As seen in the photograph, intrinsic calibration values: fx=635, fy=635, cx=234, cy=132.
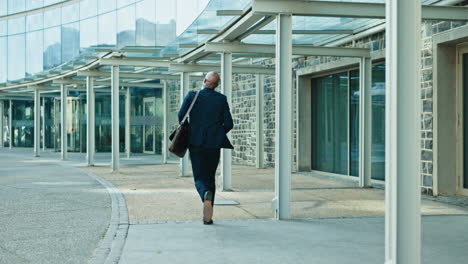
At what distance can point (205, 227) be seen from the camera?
726 centimetres

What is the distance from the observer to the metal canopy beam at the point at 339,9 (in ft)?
26.3

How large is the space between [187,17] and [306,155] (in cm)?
726

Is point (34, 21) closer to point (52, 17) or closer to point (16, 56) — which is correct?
point (52, 17)

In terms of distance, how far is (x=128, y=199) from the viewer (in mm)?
10219

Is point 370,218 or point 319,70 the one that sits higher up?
point 319,70

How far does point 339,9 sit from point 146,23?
651 inches

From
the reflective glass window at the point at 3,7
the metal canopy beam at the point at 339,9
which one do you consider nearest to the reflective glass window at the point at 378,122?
the metal canopy beam at the point at 339,9

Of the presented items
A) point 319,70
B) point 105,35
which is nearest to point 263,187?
point 319,70

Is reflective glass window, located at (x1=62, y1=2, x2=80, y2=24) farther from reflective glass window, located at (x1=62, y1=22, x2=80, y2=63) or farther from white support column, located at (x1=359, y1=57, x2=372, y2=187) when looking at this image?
white support column, located at (x1=359, y1=57, x2=372, y2=187)

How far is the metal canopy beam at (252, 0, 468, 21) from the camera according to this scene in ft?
26.3

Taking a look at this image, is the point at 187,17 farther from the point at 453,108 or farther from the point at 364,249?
the point at 364,249

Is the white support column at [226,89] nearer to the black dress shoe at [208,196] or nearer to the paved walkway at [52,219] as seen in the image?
the paved walkway at [52,219]

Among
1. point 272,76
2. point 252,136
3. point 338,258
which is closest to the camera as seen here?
point 338,258

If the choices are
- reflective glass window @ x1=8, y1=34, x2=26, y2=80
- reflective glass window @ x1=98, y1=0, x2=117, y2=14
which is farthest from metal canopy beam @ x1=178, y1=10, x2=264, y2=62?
reflective glass window @ x1=8, y1=34, x2=26, y2=80
